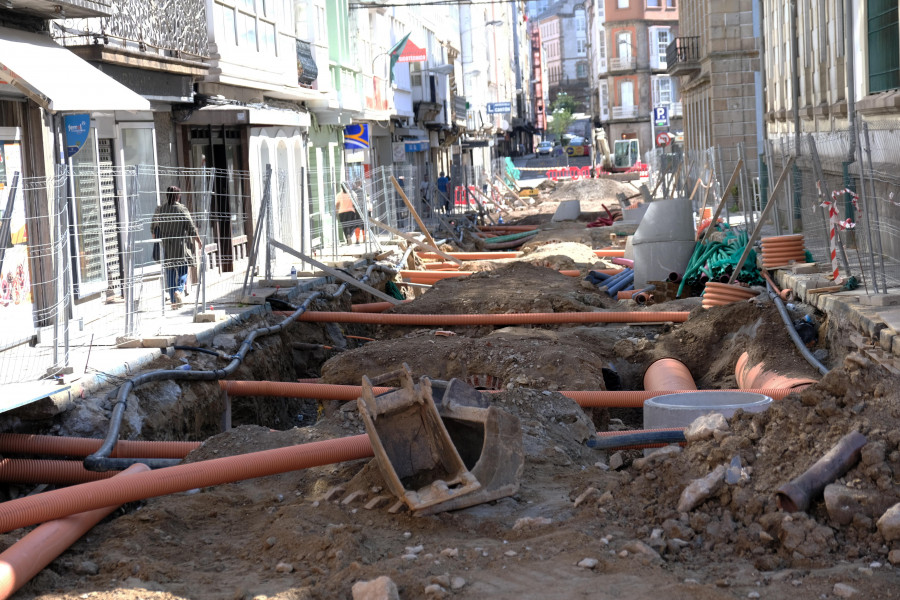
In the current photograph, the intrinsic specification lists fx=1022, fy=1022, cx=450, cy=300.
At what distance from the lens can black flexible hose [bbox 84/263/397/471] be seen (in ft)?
21.8

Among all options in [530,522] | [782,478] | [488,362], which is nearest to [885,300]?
[488,362]

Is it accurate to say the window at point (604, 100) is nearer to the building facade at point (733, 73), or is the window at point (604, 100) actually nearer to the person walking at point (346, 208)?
the building facade at point (733, 73)

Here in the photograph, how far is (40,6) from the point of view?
10875 millimetres

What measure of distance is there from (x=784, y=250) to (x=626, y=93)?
6281cm

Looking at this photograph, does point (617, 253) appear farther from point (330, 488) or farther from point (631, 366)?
point (330, 488)

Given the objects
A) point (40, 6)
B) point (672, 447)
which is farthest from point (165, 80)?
point (672, 447)

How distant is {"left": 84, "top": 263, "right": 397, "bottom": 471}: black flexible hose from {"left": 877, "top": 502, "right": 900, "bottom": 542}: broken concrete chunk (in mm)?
4389

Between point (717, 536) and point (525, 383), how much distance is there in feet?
15.3

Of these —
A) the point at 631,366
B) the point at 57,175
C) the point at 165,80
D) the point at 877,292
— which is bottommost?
the point at 631,366

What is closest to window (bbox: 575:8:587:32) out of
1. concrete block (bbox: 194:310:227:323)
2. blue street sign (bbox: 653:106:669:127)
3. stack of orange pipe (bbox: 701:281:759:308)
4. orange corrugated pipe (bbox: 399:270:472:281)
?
blue street sign (bbox: 653:106:669:127)

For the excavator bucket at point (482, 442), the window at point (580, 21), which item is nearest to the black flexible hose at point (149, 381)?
the excavator bucket at point (482, 442)

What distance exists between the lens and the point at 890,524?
4523 mm

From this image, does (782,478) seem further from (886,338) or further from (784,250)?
(784,250)

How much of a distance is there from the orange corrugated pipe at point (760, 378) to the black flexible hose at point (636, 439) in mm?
1610
